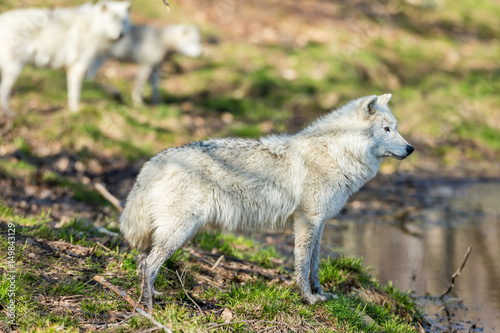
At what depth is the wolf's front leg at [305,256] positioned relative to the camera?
5.47 metres

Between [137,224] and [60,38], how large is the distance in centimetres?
770

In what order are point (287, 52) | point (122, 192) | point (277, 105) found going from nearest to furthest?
point (122, 192) < point (277, 105) < point (287, 52)

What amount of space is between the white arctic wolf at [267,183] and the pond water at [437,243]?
2.02 m

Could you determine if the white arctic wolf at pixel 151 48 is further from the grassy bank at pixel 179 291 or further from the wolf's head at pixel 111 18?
the grassy bank at pixel 179 291

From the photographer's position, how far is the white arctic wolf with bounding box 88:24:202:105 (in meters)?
13.4

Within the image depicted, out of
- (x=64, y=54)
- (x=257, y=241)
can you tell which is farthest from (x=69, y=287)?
(x=64, y=54)

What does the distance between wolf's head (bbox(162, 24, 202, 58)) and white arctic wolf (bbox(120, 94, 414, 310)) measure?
9.21m

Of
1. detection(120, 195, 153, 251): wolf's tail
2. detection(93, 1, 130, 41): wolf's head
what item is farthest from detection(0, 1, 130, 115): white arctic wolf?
detection(120, 195, 153, 251): wolf's tail

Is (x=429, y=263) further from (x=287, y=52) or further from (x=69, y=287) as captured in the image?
(x=287, y=52)

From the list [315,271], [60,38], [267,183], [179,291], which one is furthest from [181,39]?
[179,291]

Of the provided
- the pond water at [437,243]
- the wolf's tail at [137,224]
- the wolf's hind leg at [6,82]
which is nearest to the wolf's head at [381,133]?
the pond water at [437,243]

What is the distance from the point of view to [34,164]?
9.87m

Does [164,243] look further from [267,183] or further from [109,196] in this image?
[109,196]

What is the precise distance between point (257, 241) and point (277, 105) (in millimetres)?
7072
